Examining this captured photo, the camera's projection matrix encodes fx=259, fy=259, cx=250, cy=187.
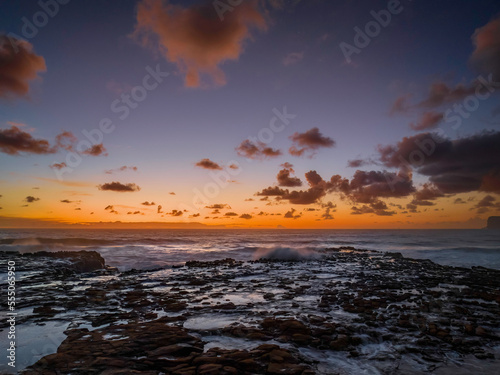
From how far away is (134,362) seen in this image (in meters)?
7.26

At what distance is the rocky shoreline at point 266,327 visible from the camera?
24.4ft

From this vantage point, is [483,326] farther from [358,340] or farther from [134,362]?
[134,362]

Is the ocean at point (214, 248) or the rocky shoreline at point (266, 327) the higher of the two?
the rocky shoreline at point (266, 327)

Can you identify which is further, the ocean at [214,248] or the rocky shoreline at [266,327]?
the ocean at [214,248]

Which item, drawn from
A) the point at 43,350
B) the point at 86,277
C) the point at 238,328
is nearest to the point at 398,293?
the point at 238,328

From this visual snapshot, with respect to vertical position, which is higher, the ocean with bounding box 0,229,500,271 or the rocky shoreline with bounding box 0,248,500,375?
the rocky shoreline with bounding box 0,248,500,375

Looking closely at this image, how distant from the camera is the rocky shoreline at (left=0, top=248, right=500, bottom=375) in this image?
293 inches

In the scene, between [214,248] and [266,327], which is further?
[214,248]

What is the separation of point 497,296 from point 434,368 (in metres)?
12.4

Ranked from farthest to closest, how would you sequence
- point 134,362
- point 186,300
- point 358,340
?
point 186,300, point 358,340, point 134,362

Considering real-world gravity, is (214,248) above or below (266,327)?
below

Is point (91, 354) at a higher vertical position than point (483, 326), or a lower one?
higher

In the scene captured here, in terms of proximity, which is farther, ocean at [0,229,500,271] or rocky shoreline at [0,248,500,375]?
ocean at [0,229,500,271]

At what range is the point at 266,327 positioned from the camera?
10461 mm
